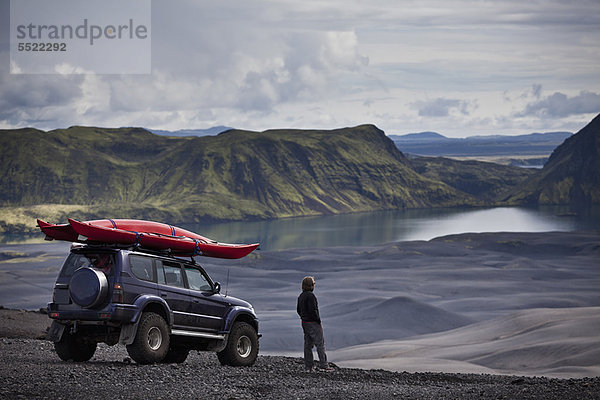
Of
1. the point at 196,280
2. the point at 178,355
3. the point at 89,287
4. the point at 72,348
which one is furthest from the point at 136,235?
the point at 178,355

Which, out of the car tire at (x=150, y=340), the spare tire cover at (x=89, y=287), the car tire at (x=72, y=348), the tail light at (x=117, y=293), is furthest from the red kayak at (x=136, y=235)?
the car tire at (x=72, y=348)

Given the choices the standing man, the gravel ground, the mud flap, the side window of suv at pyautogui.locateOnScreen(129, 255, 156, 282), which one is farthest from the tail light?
the standing man

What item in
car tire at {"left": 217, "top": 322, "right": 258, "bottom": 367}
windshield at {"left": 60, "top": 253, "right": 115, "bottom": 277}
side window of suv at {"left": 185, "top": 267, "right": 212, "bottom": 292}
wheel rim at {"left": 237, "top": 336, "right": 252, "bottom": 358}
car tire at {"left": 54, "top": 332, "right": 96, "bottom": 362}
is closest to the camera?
windshield at {"left": 60, "top": 253, "right": 115, "bottom": 277}

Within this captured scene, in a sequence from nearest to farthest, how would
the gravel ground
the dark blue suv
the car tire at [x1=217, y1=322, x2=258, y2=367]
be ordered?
the gravel ground, the dark blue suv, the car tire at [x1=217, y1=322, x2=258, y2=367]

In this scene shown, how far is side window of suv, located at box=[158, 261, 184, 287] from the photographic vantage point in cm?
1448

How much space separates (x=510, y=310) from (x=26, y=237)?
133 metres

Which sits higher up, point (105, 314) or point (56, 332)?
point (105, 314)

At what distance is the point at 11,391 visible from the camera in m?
11.2

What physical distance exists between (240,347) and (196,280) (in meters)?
1.91

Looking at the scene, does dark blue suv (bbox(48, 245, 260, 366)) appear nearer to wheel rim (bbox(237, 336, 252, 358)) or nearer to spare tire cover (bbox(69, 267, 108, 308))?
spare tire cover (bbox(69, 267, 108, 308))

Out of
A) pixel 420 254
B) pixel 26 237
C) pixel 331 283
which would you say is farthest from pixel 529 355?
pixel 26 237

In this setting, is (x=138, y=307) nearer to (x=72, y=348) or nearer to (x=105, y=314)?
(x=105, y=314)

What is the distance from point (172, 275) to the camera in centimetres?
1465

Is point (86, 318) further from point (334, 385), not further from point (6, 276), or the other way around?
point (6, 276)
